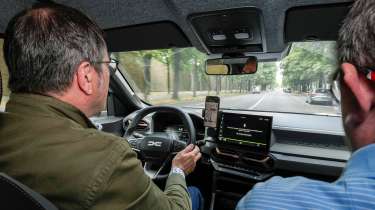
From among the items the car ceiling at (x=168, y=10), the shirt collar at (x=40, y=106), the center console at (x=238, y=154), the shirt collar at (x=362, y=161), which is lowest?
the center console at (x=238, y=154)

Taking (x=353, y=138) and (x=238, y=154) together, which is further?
(x=238, y=154)

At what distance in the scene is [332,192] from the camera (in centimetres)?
61

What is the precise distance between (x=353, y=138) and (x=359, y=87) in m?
0.11

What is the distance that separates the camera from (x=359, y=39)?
664 mm

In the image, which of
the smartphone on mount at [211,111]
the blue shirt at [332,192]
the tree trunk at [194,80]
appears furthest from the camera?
the tree trunk at [194,80]

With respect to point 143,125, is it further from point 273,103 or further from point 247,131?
point 273,103

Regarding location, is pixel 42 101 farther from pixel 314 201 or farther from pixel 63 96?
pixel 314 201

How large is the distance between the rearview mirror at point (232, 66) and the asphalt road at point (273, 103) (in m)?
0.29

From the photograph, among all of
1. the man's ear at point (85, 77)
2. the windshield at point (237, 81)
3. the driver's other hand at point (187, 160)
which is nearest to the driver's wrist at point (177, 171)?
the driver's other hand at point (187, 160)

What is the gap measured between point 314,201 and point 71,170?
783 millimetres

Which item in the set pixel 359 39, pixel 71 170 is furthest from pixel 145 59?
pixel 359 39

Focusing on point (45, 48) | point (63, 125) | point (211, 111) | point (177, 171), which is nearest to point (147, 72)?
point (211, 111)

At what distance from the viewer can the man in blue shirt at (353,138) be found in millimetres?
586

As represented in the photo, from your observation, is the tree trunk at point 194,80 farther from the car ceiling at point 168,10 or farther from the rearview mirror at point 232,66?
the car ceiling at point 168,10
